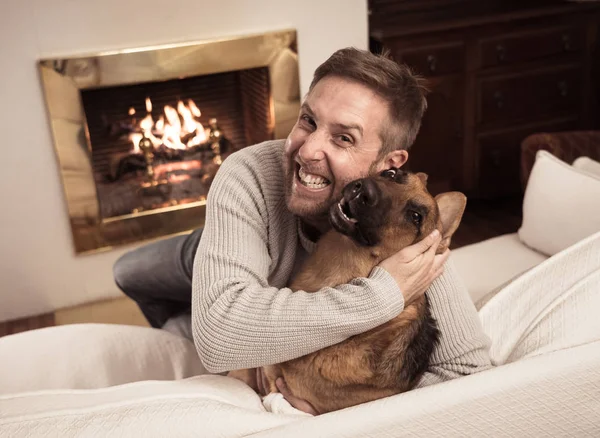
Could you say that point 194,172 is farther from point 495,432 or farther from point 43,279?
point 495,432

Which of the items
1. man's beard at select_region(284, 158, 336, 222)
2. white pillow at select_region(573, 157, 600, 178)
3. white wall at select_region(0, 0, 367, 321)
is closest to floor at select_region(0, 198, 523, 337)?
white wall at select_region(0, 0, 367, 321)

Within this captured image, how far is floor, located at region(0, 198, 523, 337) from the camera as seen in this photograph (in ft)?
9.28

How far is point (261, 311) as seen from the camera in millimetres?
1245

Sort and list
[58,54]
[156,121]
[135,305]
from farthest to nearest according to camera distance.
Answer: [156,121] → [135,305] → [58,54]

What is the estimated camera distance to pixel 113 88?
9.89 ft

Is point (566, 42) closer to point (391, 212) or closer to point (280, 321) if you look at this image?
point (391, 212)

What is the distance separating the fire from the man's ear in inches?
70.7

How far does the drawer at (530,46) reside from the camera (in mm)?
3387

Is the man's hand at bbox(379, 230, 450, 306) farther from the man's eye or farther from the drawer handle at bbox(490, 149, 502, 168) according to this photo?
the drawer handle at bbox(490, 149, 502, 168)

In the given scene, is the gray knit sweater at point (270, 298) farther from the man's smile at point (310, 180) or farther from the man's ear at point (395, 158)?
the man's ear at point (395, 158)

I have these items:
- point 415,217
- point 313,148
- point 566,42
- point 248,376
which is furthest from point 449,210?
A: point 566,42

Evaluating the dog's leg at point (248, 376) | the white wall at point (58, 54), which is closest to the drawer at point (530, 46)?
the white wall at point (58, 54)

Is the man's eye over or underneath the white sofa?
over

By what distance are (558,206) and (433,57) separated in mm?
1495
